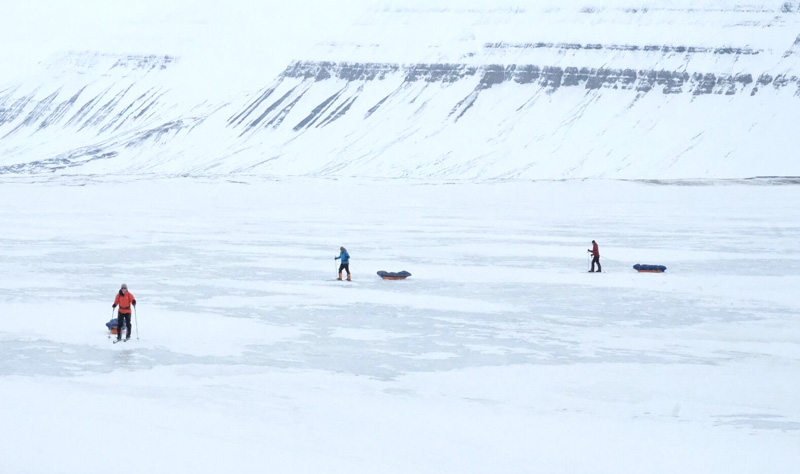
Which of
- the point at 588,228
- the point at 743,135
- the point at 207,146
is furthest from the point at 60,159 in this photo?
the point at 588,228

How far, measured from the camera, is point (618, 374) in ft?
51.8

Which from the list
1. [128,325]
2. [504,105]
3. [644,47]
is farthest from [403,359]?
[644,47]

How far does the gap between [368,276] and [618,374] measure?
12.7 m

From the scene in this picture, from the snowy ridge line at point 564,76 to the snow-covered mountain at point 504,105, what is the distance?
26 centimetres

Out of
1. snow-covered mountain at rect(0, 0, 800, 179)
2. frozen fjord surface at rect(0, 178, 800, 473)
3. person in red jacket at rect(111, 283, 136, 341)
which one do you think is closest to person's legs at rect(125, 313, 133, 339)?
person in red jacket at rect(111, 283, 136, 341)

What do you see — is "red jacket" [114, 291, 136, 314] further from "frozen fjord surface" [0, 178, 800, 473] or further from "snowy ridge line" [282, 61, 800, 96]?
"snowy ridge line" [282, 61, 800, 96]

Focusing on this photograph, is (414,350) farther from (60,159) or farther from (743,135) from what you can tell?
Result: (60,159)

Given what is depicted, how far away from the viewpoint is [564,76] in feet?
532

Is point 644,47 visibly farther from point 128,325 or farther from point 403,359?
point 403,359

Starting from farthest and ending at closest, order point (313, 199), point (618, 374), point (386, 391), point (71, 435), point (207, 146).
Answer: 1. point (207, 146)
2. point (313, 199)
3. point (618, 374)
4. point (386, 391)
5. point (71, 435)

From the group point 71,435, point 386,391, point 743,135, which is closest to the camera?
point 71,435

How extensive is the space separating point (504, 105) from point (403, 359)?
144814 mm

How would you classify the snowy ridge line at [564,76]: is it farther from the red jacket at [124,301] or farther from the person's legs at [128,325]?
the red jacket at [124,301]

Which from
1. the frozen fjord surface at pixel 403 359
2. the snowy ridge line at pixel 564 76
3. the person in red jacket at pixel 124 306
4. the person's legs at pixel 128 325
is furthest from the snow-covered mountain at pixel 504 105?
the person in red jacket at pixel 124 306
